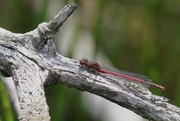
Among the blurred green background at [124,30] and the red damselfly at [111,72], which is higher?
the blurred green background at [124,30]

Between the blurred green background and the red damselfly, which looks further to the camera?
the blurred green background

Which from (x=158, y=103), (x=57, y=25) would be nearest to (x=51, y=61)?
(x=57, y=25)

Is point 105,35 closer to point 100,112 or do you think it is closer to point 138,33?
point 138,33

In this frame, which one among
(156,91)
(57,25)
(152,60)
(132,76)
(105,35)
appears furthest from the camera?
(105,35)

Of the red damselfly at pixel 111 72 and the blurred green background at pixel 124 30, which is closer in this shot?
the red damselfly at pixel 111 72

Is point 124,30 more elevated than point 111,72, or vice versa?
point 124,30

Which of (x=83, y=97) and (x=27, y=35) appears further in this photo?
(x=83, y=97)

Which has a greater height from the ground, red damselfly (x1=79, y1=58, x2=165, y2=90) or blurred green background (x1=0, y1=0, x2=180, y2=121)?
blurred green background (x1=0, y1=0, x2=180, y2=121)

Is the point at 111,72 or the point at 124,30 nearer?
the point at 111,72
